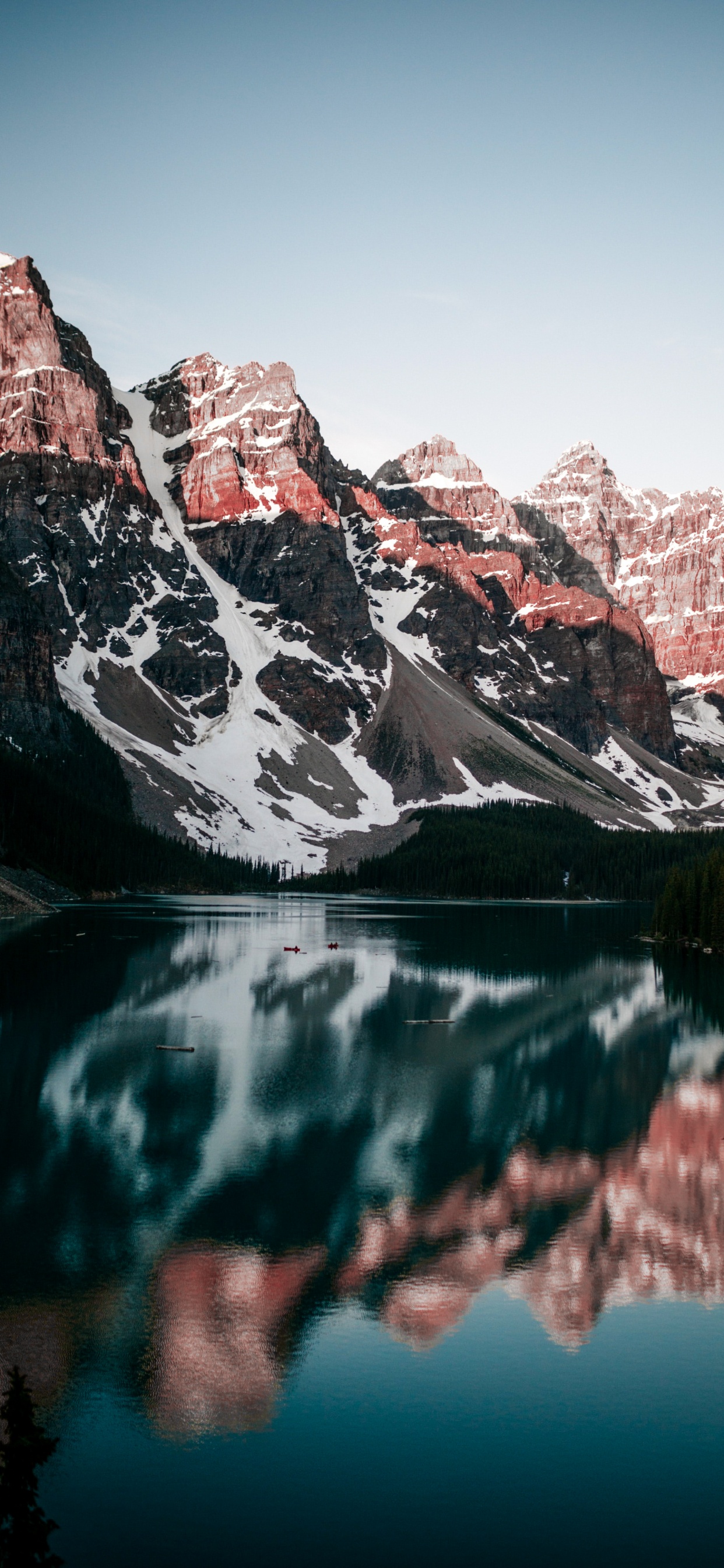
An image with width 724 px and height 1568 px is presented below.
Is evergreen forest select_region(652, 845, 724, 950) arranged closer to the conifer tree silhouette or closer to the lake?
the lake

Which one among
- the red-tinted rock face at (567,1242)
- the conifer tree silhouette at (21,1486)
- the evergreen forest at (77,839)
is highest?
the evergreen forest at (77,839)

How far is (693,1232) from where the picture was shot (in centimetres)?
2586

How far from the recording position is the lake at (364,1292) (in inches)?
577

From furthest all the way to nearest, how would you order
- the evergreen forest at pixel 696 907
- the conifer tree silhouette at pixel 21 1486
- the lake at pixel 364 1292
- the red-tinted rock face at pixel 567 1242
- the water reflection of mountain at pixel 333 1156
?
the evergreen forest at pixel 696 907 → the red-tinted rock face at pixel 567 1242 → the water reflection of mountain at pixel 333 1156 → the lake at pixel 364 1292 → the conifer tree silhouette at pixel 21 1486

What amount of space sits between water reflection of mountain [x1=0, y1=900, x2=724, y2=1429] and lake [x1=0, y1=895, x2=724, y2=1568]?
119 millimetres

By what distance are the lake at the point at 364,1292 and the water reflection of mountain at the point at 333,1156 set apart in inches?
4.7

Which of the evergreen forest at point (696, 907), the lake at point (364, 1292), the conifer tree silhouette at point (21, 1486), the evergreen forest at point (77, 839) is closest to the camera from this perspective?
the conifer tree silhouette at point (21, 1486)

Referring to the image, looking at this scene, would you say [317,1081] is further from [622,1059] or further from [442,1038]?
[622,1059]

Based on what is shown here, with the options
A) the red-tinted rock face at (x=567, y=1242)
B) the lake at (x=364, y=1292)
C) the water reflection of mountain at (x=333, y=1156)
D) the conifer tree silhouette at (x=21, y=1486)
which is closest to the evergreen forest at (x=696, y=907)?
the water reflection of mountain at (x=333, y=1156)

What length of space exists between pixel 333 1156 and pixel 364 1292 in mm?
10220

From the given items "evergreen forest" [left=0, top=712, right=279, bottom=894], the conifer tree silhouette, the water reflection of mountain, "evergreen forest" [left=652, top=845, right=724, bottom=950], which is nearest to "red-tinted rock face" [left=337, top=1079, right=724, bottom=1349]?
the water reflection of mountain

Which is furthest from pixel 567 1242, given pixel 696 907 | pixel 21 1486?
pixel 696 907

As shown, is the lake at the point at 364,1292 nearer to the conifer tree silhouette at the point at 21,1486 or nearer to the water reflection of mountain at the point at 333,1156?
the water reflection of mountain at the point at 333,1156

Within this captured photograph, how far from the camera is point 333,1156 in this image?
31453mm
